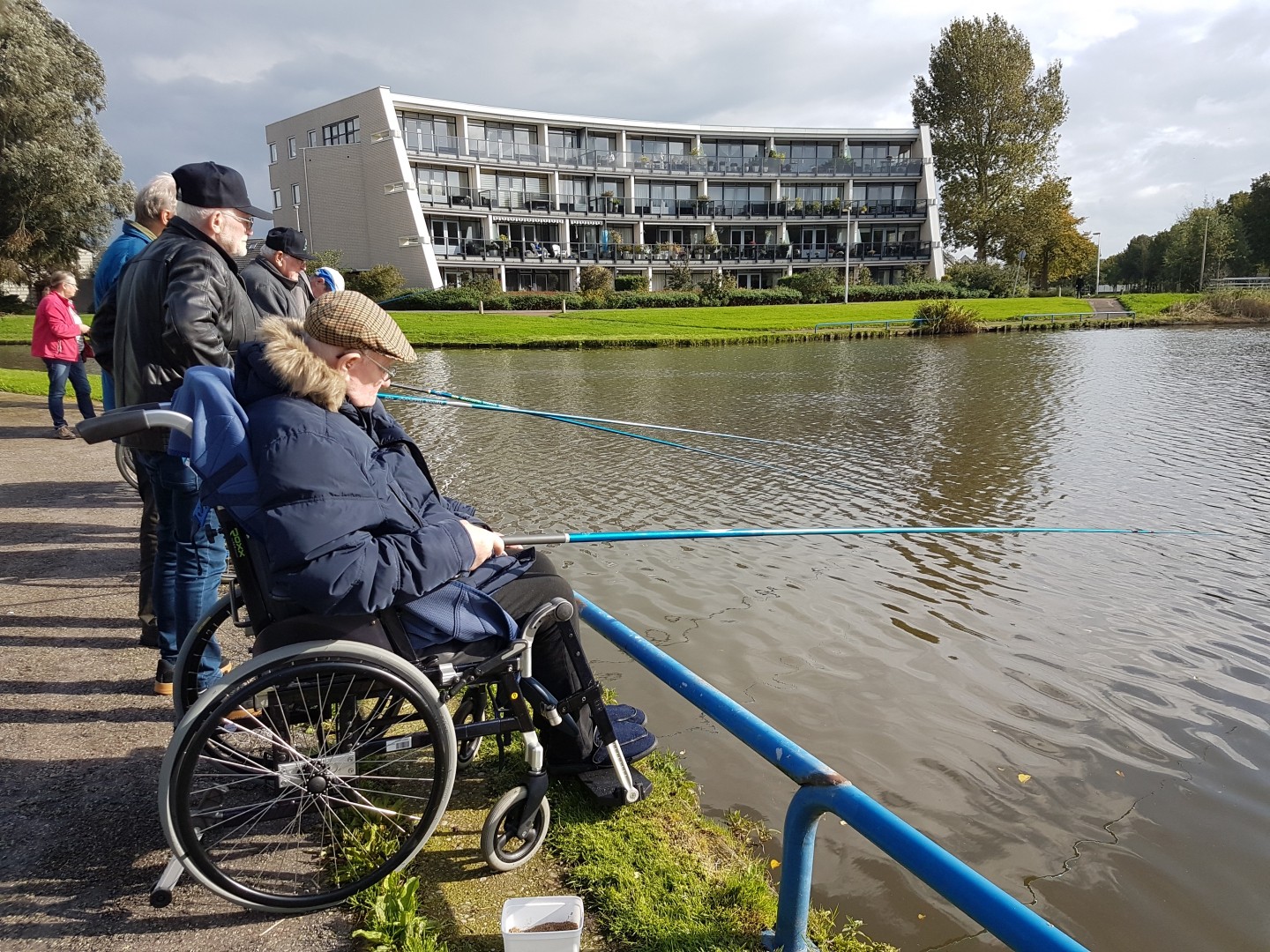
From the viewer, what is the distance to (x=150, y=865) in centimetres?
264

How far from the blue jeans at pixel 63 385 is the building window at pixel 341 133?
152 feet

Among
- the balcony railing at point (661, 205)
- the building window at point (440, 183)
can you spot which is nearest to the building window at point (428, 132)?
the building window at point (440, 183)

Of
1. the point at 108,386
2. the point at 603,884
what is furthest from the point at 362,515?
the point at 108,386

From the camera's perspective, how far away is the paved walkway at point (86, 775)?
7.85 ft

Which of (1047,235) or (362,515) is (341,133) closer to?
(1047,235)

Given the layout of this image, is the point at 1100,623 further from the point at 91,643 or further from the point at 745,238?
the point at 745,238

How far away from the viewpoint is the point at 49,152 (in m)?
34.3

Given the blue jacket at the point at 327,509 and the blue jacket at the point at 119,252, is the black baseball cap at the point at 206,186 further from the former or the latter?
the blue jacket at the point at 327,509

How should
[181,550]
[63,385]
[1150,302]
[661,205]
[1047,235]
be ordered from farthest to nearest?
[1047,235] < [661,205] < [1150,302] < [63,385] < [181,550]

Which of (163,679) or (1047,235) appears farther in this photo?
(1047,235)

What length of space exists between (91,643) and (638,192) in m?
60.4

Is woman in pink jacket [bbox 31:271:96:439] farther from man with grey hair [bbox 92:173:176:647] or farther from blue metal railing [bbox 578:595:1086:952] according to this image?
blue metal railing [bbox 578:595:1086:952]

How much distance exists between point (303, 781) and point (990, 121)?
2934 inches

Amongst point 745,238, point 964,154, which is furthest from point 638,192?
point 964,154
